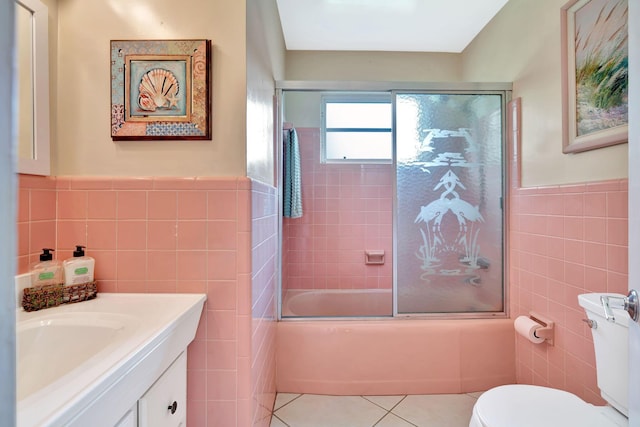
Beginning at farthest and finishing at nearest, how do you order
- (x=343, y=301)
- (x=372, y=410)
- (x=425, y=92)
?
(x=343, y=301)
(x=425, y=92)
(x=372, y=410)

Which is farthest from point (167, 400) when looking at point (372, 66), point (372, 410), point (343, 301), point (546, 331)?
point (372, 66)

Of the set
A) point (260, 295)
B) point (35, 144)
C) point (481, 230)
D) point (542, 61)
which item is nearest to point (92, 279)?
point (35, 144)

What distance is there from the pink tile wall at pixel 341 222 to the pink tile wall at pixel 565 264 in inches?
45.9

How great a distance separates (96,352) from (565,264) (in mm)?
1981

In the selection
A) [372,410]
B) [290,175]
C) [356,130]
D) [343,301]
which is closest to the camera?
[372,410]

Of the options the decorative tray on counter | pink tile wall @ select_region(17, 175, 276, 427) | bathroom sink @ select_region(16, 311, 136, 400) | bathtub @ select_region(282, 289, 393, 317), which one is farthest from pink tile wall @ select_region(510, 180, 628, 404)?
the decorative tray on counter

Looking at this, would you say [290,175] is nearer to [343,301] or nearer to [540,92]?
[343,301]

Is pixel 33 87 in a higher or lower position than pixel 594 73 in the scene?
lower

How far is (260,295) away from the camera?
4.31ft

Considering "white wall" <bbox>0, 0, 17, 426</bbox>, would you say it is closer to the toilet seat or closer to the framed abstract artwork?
the toilet seat

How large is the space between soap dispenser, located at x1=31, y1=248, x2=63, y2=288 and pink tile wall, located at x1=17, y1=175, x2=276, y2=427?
0.42 feet

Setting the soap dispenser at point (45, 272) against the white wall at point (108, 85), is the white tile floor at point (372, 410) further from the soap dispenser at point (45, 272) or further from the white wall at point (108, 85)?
the white wall at point (108, 85)

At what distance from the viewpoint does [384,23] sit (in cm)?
218

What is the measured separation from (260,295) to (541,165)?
66.5 inches
